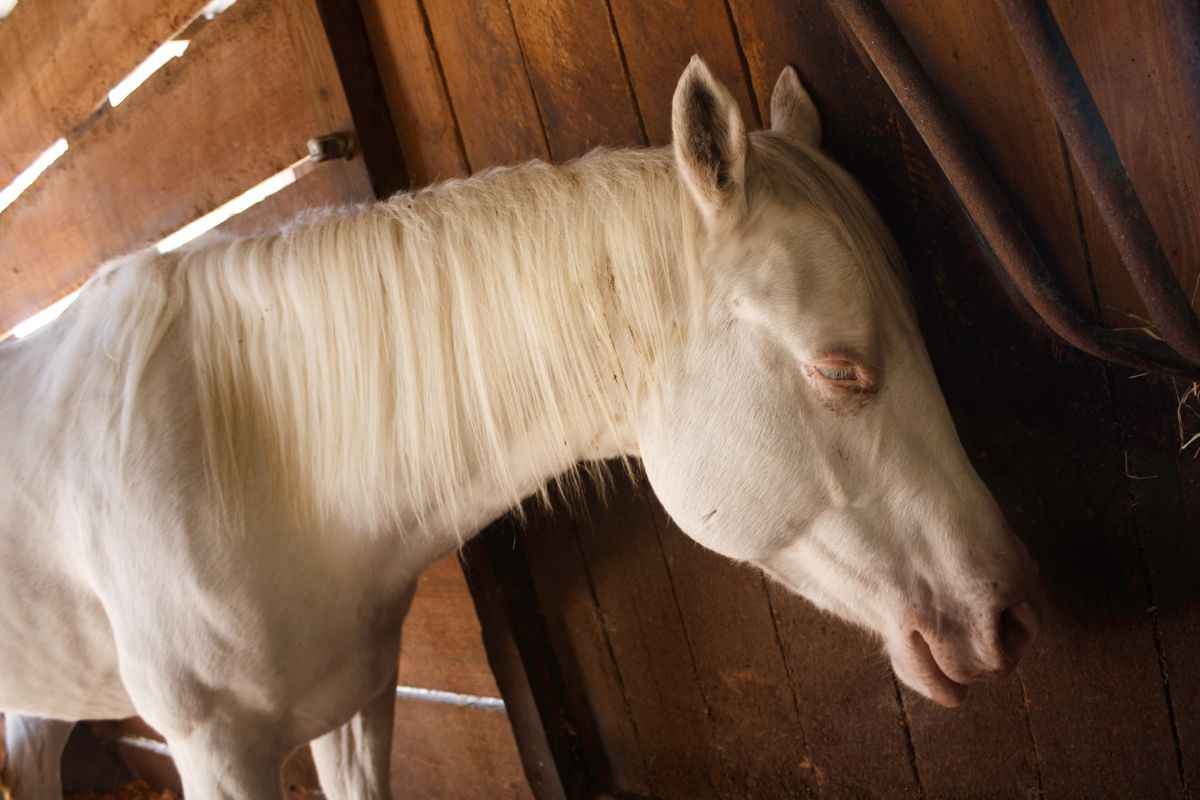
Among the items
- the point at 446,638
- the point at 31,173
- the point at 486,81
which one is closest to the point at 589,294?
the point at 486,81

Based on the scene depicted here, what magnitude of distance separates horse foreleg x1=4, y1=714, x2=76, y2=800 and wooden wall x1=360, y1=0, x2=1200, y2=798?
1.32 metres

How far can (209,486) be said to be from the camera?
1265mm

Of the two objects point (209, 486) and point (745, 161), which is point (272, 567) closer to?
point (209, 486)

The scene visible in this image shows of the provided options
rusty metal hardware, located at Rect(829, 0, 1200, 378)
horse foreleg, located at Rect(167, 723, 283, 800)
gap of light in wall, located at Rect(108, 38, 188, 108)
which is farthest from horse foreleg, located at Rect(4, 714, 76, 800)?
rusty metal hardware, located at Rect(829, 0, 1200, 378)

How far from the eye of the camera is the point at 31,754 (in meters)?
2.07

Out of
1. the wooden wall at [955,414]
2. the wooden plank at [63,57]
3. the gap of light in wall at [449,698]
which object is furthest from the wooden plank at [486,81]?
the gap of light in wall at [449,698]

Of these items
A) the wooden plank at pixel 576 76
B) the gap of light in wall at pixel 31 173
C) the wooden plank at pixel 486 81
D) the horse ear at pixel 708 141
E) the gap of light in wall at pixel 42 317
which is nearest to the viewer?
the horse ear at pixel 708 141

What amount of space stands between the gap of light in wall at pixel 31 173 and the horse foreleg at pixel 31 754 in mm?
1717

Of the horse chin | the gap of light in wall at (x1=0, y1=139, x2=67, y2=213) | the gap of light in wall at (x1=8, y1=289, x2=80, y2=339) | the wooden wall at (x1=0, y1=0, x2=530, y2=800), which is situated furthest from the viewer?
the gap of light in wall at (x1=8, y1=289, x2=80, y2=339)

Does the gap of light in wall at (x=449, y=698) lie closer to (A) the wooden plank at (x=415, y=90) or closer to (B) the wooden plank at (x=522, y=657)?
(B) the wooden plank at (x=522, y=657)

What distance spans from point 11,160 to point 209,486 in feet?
7.87

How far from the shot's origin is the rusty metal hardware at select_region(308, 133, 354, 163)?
1852 mm

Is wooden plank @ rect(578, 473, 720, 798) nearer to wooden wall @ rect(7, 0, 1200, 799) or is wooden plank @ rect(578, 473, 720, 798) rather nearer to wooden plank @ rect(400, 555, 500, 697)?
wooden wall @ rect(7, 0, 1200, 799)

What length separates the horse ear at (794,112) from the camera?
126cm
